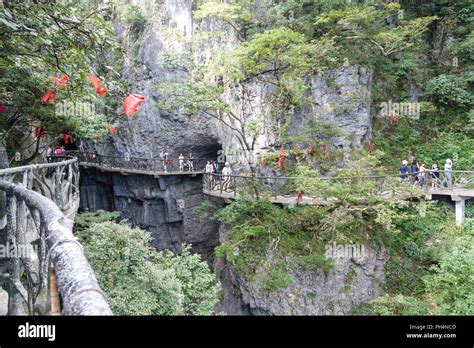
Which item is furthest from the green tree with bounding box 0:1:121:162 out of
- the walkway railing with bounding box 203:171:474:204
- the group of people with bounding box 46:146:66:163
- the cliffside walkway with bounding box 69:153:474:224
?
the walkway railing with bounding box 203:171:474:204

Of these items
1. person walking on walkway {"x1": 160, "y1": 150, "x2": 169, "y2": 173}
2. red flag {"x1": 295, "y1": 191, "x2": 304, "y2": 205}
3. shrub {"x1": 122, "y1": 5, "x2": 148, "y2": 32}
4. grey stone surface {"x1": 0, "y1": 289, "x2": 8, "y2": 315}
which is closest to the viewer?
grey stone surface {"x1": 0, "y1": 289, "x2": 8, "y2": 315}

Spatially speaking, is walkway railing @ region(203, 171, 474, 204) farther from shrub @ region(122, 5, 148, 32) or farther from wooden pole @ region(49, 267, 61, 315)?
shrub @ region(122, 5, 148, 32)

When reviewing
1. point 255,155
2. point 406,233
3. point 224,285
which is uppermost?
point 255,155

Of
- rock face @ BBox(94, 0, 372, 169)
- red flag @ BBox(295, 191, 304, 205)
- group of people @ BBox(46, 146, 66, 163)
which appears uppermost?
rock face @ BBox(94, 0, 372, 169)

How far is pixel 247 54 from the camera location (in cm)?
1145

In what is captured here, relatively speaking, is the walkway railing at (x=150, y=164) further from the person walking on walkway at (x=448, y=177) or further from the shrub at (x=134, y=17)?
the person walking on walkway at (x=448, y=177)

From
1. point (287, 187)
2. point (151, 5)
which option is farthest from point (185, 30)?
point (287, 187)

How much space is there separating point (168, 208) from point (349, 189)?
12225mm

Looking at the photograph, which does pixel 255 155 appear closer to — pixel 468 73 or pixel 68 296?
pixel 468 73

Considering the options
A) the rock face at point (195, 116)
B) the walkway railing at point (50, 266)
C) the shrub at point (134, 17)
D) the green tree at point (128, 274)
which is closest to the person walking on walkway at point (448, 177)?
the rock face at point (195, 116)

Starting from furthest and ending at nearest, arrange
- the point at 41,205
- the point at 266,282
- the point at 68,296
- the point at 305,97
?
the point at 305,97
the point at 266,282
the point at 41,205
the point at 68,296

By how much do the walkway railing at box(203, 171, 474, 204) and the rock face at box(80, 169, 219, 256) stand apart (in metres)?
5.98

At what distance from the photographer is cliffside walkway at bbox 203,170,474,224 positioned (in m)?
10.6

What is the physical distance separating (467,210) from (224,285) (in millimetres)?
9649
